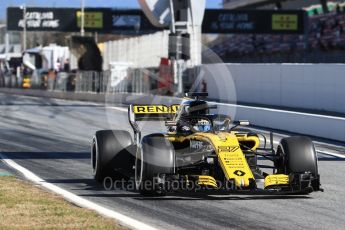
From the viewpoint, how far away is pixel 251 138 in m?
11.0

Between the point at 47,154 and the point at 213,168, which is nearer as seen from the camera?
the point at 213,168

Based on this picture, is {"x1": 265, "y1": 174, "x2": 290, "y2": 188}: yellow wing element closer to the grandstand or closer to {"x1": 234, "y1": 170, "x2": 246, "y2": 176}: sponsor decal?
{"x1": 234, "y1": 170, "x2": 246, "y2": 176}: sponsor decal

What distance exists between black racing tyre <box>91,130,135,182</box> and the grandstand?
2205 centimetres

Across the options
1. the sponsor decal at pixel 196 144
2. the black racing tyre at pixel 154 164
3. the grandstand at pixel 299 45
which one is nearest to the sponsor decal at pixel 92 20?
the grandstand at pixel 299 45

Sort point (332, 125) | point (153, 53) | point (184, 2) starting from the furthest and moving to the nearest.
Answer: point (153, 53) → point (184, 2) → point (332, 125)

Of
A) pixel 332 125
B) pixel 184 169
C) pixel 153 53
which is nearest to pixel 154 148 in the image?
pixel 184 169

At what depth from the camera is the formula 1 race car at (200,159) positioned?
9958 mm

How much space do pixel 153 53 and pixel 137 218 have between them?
46533 mm

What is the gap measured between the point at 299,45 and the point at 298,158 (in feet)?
160

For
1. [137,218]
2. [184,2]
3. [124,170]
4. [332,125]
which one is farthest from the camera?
[184,2]

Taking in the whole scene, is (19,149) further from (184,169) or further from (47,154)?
(184,169)

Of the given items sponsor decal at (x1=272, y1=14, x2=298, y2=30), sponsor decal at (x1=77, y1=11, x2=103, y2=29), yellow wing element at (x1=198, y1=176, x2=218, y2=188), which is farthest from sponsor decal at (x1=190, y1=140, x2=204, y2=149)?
sponsor decal at (x1=272, y1=14, x2=298, y2=30)

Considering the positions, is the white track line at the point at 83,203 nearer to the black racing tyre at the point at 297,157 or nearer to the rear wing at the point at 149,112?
the rear wing at the point at 149,112

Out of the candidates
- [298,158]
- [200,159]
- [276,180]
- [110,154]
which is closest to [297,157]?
[298,158]
